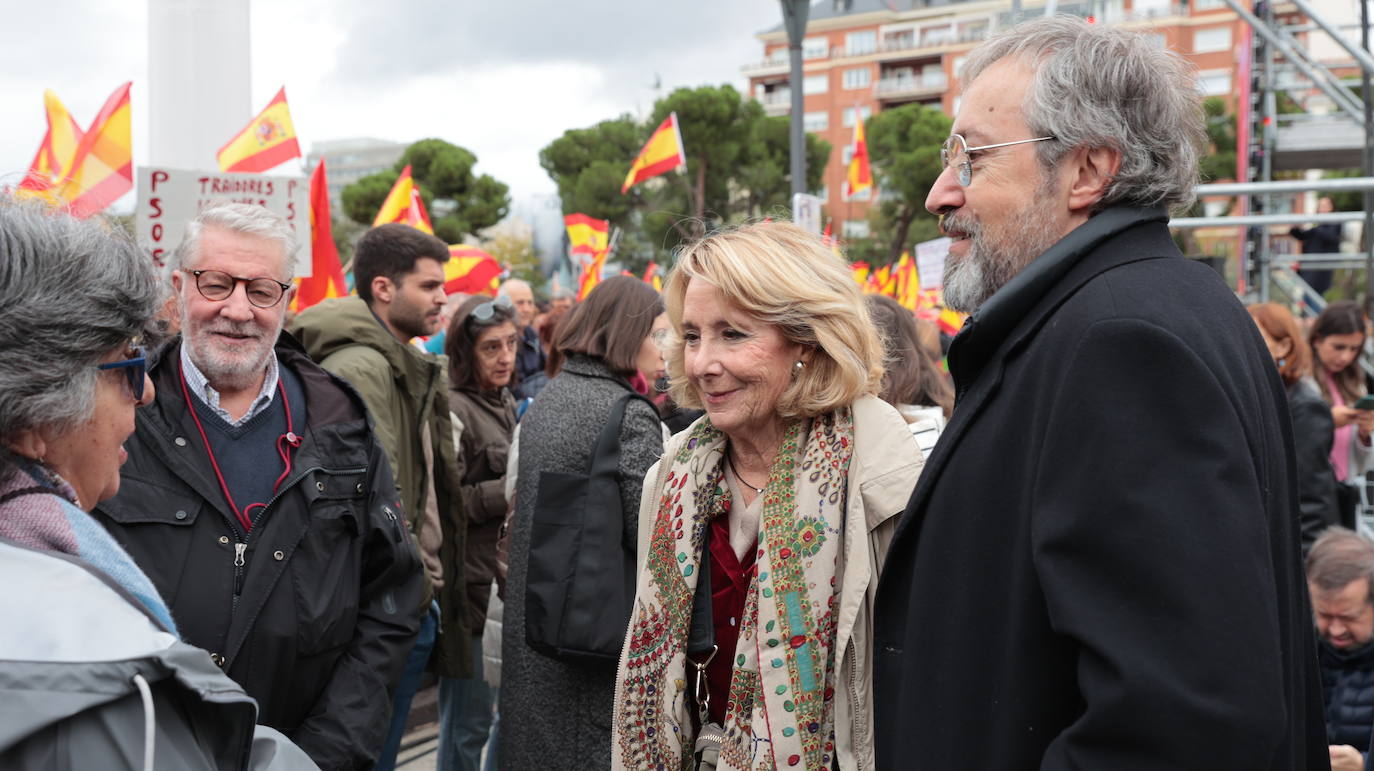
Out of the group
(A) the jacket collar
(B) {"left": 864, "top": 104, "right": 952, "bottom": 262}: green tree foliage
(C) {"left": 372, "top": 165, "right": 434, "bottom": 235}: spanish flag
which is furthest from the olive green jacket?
(B) {"left": 864, "top": 104, "right": 952, "bottom": 262}: green tree foliage

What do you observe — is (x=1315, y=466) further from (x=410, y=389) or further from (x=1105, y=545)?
(x=1105, y=545)

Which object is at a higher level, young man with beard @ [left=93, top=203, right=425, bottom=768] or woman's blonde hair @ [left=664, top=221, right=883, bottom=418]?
woman's blonde hair @ [left=664, top=221, right=883, bottom=418]

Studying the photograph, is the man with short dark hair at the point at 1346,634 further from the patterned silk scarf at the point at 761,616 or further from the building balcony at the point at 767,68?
the building balcony at the point at 767,68

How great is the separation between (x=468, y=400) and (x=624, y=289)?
1596 millimetres

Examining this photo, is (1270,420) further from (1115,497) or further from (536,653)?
(536,653)

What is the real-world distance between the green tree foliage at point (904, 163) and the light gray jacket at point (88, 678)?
131ft

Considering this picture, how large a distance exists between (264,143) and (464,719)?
4.24 metres

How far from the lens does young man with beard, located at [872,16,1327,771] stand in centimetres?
140

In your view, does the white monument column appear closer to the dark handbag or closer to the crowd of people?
the crowd of people

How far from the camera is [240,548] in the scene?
2668 millimetres

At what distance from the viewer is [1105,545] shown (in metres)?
1.45

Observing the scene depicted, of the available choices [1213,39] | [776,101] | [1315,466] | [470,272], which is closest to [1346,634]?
[1315,466]

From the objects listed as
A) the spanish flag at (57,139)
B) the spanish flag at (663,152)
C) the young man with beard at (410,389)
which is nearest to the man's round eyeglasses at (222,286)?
the young man with beard at (410,389)

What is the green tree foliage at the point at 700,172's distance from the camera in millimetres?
44906
